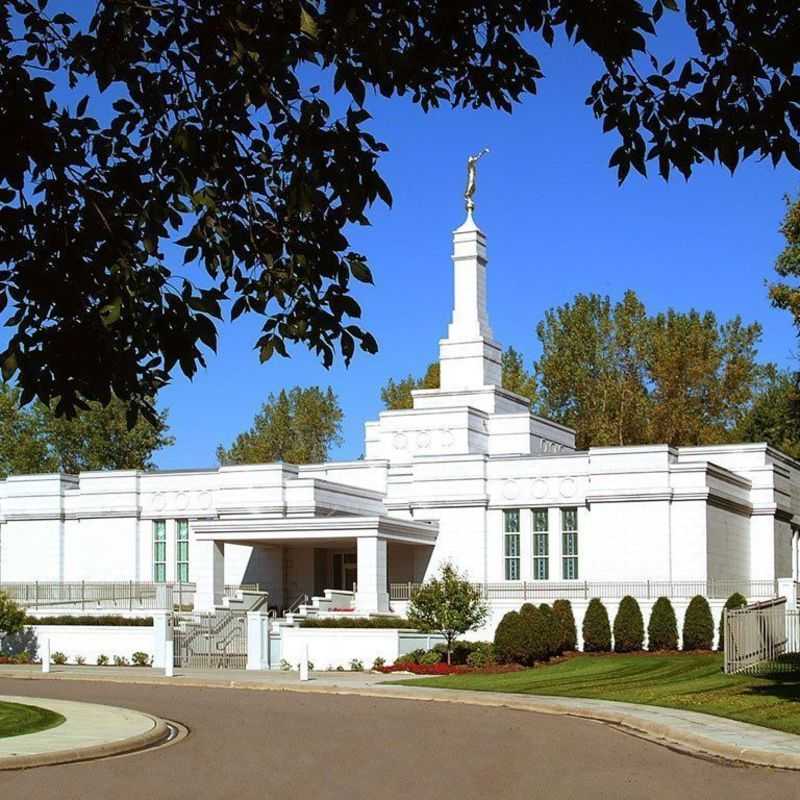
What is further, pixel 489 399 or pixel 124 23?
pixel 489 399

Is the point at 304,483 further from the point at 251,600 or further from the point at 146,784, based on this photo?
the point at 146,784

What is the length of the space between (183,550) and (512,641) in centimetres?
2216

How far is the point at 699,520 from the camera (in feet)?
156

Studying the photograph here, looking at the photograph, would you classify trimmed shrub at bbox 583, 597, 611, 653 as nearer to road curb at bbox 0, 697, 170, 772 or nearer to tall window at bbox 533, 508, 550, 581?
tall window at bbox 533, 508, 550, 581

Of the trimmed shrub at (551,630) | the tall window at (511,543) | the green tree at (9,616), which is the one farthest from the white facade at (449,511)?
the trimmed shrub at (551,630)

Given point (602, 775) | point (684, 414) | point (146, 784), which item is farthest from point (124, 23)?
point (684, 414)

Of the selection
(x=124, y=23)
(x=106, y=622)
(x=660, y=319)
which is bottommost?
(x=106, y=622)

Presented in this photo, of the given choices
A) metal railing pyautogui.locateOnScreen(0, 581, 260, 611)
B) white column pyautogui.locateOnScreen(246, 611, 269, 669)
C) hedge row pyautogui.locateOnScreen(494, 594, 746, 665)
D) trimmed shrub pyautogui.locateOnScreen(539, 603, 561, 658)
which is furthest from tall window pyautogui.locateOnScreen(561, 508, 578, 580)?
white column pyautogui.locateOnScreen(246, 611, 269, 669)

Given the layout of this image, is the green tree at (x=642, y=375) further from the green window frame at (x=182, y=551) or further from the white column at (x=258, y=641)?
the white column at (x=258, y=641)

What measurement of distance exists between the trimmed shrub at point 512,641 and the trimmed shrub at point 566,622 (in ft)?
12.7

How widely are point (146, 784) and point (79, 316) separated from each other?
762 cm

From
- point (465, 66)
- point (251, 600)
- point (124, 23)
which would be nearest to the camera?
point (124, 23)

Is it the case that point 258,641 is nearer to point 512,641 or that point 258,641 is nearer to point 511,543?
point 512,641

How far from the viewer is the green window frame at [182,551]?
57406 millimetres
